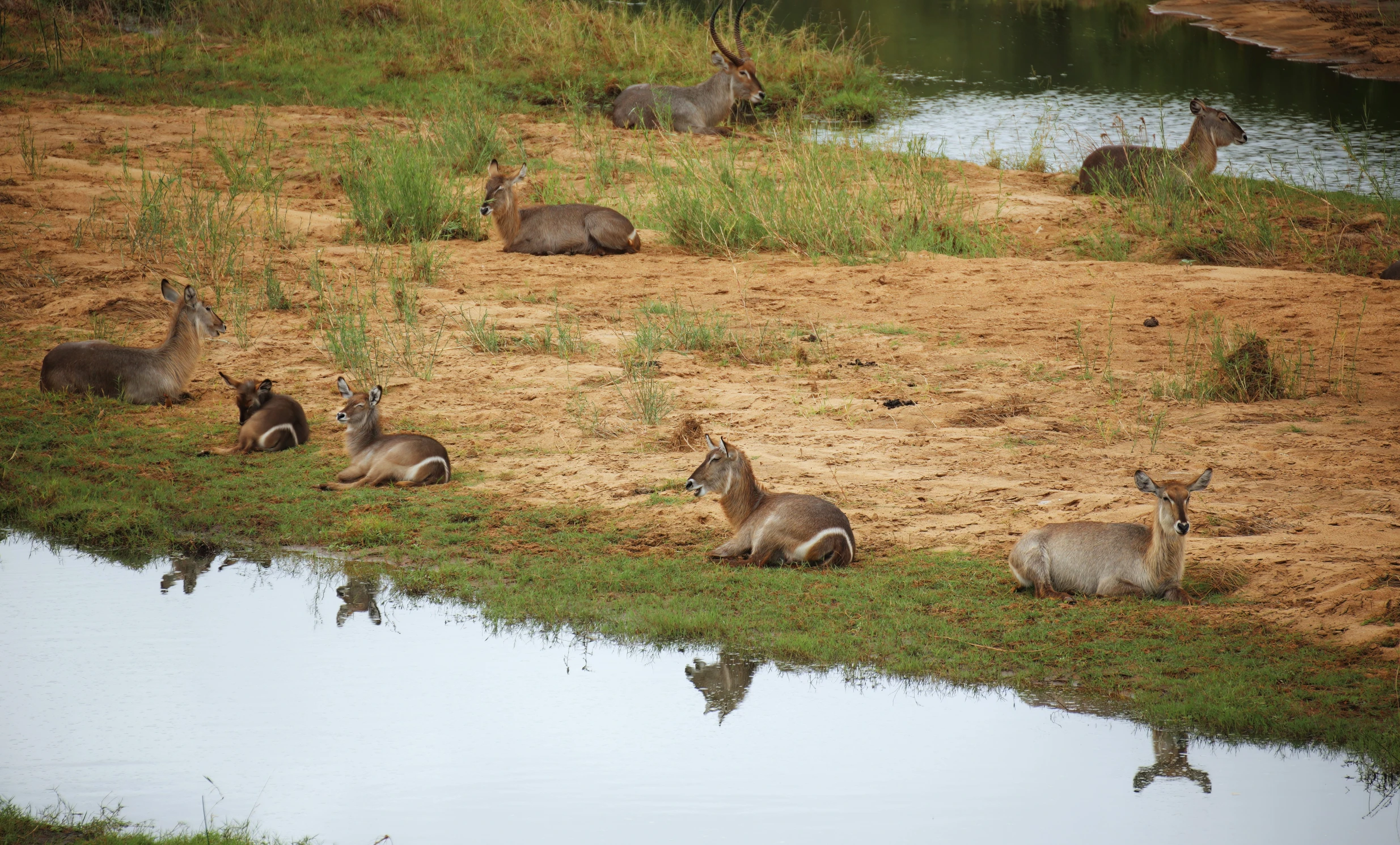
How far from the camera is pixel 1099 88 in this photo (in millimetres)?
20625

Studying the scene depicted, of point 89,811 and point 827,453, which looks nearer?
point 89,811

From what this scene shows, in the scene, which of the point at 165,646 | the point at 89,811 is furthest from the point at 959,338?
the point at 89,811

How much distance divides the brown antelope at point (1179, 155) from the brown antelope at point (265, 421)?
8194mm

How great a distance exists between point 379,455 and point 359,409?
280mm

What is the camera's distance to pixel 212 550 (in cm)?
609

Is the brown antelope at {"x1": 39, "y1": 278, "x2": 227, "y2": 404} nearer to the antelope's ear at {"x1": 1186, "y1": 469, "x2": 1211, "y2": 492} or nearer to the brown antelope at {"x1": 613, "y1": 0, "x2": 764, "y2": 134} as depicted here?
the antelope's ear at {"x1": 1186, "y1": 469, "x2": 1211, "y2": 492}

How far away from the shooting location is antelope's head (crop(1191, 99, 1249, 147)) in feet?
41.0

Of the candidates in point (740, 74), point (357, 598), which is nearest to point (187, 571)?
point (357, 598)

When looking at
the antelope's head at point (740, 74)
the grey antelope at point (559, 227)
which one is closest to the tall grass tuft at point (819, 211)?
→ the grey antelope at point (559, 227)

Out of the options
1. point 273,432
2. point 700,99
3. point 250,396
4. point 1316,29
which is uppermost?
point 1316,29

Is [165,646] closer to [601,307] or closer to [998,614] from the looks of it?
[998,614]

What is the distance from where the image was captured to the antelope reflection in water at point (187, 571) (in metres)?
5.76

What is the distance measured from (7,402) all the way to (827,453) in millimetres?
4757

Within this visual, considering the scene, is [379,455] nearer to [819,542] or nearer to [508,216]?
[819,542]
